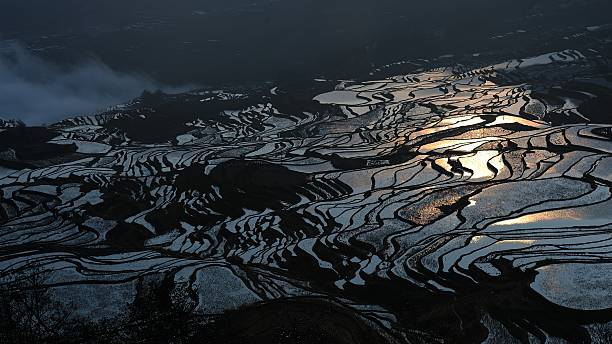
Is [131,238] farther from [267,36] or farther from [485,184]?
[267,36]

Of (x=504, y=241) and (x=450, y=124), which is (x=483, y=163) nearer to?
(x=450, y=124)

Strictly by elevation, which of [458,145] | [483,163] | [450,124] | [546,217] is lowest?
[450,124]

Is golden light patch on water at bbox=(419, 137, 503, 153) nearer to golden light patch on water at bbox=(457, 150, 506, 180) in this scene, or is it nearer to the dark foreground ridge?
the dark foreground ridge

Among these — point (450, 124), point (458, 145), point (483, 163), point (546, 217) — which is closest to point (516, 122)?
point (450, 124)

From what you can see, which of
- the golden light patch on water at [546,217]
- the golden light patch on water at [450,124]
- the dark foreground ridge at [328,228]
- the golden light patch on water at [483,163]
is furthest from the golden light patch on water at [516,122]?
the golden light patch on water at [546,217]

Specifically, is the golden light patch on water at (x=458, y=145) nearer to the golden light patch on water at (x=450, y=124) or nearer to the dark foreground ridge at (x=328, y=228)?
the dark foreground ridge at (x=328, y=228)

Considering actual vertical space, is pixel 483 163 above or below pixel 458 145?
above

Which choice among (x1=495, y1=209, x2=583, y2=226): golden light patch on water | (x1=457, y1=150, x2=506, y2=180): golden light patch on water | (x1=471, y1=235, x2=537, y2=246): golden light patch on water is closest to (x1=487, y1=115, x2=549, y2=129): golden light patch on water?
(x1=457, y1=150, x2=506, y2=180): golden light patch on water

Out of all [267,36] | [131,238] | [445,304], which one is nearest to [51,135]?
[131,238]
